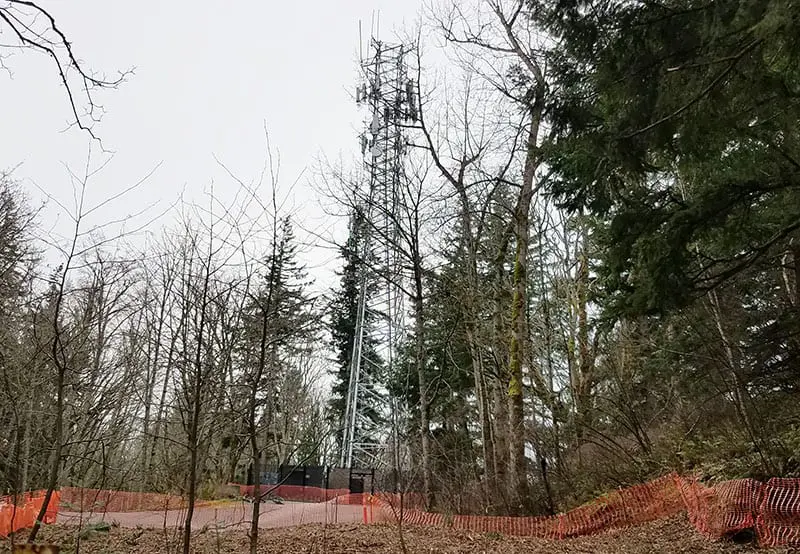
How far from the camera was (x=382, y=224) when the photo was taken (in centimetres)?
1289

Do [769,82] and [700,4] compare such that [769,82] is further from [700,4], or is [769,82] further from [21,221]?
[21,221]

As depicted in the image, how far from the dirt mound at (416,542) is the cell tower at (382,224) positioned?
1361 mm

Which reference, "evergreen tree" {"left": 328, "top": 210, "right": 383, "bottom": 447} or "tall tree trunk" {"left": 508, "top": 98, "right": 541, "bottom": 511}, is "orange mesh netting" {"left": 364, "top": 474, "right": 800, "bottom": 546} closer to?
"tall tree trunk" {"left": 508, "top": 98, "right": 541, "bottom": 511}

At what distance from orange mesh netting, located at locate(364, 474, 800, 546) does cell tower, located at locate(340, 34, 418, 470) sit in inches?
63.5

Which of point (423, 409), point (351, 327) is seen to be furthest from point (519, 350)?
point (351, 327)

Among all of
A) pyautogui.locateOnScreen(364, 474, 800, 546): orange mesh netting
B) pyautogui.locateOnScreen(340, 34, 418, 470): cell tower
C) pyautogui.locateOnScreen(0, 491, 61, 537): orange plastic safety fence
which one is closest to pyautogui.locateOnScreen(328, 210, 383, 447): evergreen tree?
pyautogui.locateOnScreen(340, 34, 418, 470): cell tower

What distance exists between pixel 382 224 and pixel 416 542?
7624mm

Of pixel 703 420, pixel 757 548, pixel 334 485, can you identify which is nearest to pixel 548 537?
pixel 757 548

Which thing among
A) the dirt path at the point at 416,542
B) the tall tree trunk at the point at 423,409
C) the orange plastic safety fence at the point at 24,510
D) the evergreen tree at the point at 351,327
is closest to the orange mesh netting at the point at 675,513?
the dirt path at the point at 416,542

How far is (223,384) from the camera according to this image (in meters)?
5.29

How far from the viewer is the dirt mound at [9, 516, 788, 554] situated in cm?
630

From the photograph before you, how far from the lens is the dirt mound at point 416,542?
6301 mm

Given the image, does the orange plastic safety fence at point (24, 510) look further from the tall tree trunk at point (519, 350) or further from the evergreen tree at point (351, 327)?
the tall tree trunk at point (519, 350)

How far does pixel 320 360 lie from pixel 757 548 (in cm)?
2301
